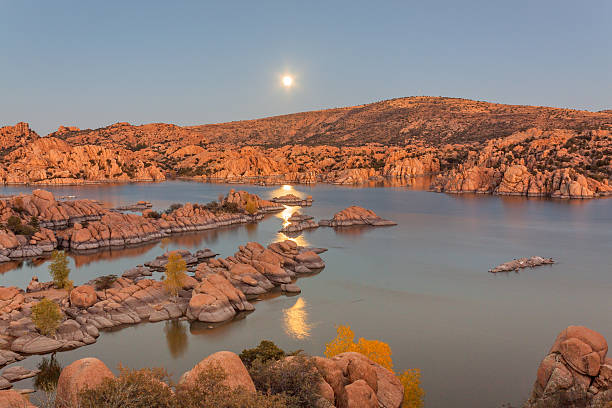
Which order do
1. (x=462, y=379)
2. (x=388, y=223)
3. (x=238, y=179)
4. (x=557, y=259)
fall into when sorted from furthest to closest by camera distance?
(x=238, y=179)
(x=388, y=223)
(x=557, y=259)
(x=462, y=379)

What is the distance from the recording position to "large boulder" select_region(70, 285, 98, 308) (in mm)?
29188

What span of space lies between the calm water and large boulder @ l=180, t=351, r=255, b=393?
419 inches

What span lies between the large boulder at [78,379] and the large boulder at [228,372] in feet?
8.58

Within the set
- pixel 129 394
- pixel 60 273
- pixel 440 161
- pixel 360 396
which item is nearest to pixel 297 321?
pixel 360 396

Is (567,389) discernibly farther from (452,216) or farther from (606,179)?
(606,179)

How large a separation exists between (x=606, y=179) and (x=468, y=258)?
3182 inches

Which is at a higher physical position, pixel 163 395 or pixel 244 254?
pixel 163 395

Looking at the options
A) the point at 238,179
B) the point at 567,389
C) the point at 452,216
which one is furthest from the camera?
the point at 238,179

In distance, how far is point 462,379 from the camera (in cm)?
2098

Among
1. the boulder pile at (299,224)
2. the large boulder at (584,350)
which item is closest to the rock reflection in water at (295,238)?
the boulder pile at (299,224)

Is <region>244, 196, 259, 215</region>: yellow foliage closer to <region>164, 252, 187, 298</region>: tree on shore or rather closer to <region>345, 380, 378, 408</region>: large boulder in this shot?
<region>164, 252, 187, 298</region>: tree on shore

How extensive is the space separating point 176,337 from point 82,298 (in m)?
8.58

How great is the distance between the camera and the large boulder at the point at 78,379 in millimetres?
11742

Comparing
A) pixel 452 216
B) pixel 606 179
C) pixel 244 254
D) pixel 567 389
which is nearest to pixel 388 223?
pixel 452 216
